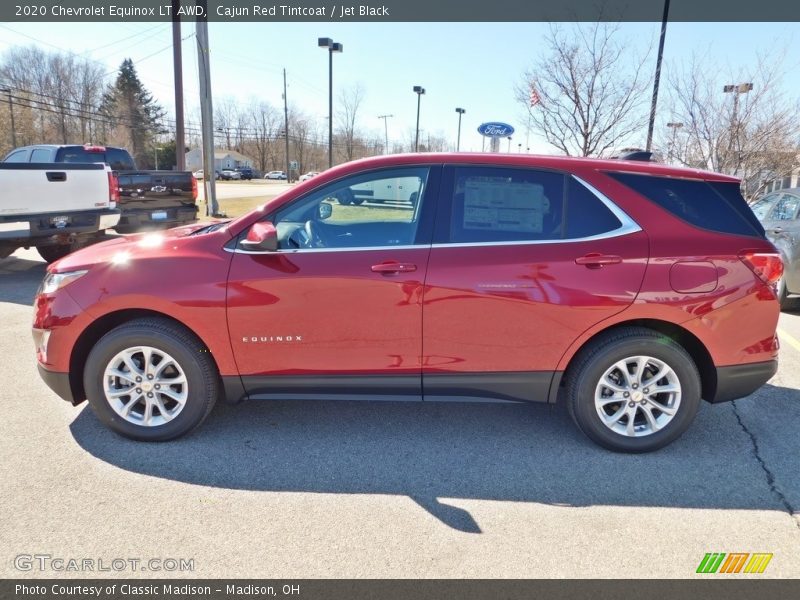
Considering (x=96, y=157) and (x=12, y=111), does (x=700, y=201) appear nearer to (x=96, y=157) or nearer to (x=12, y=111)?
(x=96, y=157)

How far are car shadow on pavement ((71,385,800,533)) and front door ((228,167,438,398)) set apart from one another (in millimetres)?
392

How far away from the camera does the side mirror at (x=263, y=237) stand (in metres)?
3.08

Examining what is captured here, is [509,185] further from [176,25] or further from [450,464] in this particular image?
[176,25]

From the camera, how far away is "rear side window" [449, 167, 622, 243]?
3182mm

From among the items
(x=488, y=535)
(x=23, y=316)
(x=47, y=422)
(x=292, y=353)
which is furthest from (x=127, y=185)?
(x=488, y=535)

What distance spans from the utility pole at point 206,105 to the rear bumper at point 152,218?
544 centimetres

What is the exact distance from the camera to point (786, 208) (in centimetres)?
719

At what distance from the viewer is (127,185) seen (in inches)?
361

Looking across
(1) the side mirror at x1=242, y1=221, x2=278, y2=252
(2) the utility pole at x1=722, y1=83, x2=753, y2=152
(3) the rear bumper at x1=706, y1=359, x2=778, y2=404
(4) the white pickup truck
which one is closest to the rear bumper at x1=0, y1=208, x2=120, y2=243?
(4) the white pickup truck

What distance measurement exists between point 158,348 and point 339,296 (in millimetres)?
1154
